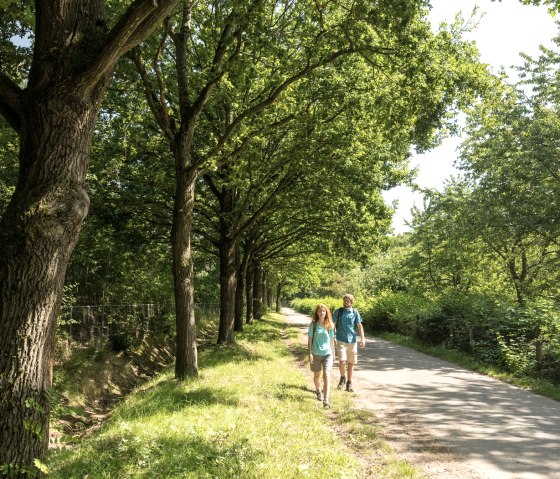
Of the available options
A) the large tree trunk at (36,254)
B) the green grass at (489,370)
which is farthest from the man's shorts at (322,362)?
the large tree trunk at (36,254)

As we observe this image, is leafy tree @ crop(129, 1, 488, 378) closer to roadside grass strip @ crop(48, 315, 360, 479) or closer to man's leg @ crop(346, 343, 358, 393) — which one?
roadside grass strip @ crop(48, 315, 360, 479)

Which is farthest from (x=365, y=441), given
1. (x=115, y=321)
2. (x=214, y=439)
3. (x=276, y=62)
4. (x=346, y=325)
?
(x=115, y=321)

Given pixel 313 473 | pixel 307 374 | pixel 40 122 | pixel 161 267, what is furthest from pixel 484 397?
pixel 161 267

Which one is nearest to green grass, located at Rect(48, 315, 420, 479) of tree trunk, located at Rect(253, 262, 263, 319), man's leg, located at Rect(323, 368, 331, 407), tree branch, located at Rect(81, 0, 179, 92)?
man's leg, located at Rect(323, 368, 331, 407)

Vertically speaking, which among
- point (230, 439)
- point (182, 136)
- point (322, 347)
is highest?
point (182, 136)

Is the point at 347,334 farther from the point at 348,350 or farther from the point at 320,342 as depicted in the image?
the point at 320,342

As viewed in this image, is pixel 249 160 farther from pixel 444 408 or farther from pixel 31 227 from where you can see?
pixel 31 227

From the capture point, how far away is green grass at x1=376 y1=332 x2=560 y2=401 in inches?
383

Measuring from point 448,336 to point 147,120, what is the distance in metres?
13.7

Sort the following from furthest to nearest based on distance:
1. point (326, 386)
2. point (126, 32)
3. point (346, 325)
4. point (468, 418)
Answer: point (346, 325), point (326, 386), point (468, 418), point (126, 32)

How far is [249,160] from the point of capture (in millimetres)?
13594

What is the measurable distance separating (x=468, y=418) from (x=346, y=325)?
3.09m

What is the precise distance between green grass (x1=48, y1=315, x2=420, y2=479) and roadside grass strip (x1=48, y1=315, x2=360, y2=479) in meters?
0.01

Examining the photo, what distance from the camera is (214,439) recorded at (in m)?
5.71
